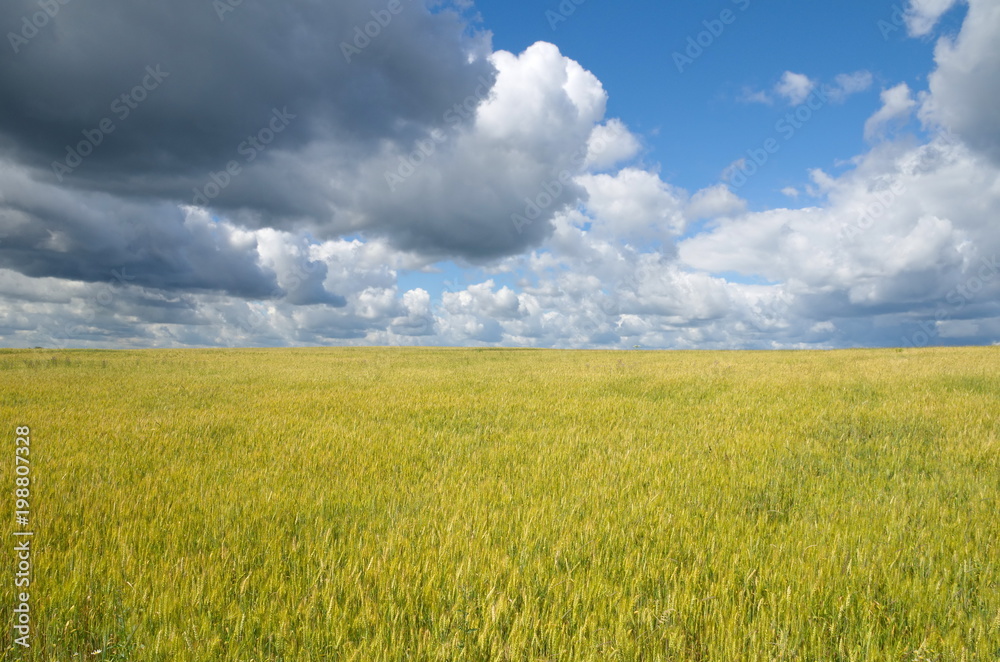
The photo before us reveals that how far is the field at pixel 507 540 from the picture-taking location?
2.99 meters

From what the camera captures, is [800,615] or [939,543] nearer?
[800,615]

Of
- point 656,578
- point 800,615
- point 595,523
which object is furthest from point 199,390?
point 800,615

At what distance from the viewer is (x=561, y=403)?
12.2 m

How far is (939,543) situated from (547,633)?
4007 millimetres

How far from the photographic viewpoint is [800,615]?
10.6 feet

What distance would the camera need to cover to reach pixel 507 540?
4336 millimetres

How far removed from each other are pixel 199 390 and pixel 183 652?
46.9ft

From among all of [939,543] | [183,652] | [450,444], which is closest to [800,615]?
[939,543]

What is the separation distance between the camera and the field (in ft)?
9.82

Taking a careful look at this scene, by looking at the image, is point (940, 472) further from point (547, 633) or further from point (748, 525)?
point (547, 633)

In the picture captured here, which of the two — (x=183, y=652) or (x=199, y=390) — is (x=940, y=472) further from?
(x=199, y=390)

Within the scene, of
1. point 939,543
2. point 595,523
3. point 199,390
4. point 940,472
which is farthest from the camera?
point 199,390

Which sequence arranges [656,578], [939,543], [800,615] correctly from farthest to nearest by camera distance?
[939,543]
[656,578]
[800,615]

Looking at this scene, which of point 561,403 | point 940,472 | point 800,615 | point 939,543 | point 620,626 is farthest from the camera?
point 561,403
